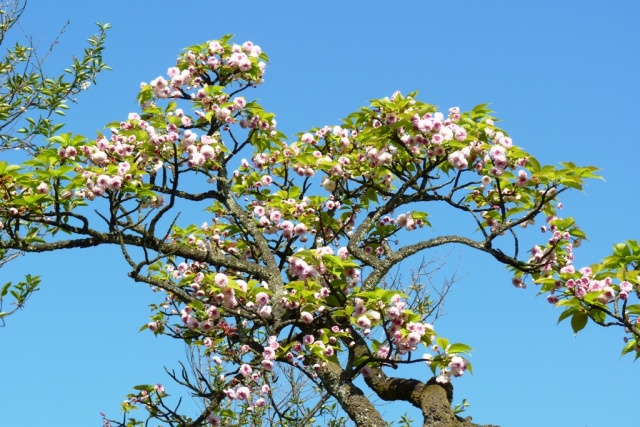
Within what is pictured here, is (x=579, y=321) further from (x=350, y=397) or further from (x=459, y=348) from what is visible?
(x=350, y=397)

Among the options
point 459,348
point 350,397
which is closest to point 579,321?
point 459,348

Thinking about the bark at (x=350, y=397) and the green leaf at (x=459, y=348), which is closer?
the green leaf at (x=459, y=348)

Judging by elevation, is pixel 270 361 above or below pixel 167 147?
below

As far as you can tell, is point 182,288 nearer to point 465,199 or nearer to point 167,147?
point 167,147

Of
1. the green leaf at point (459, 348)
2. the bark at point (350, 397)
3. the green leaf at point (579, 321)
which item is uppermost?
the bark at point (350, 397)

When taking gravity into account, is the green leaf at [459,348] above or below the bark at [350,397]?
below

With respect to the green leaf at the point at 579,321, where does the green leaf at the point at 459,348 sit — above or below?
above

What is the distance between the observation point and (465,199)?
625cm

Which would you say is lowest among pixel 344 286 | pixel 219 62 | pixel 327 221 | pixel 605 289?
pixel 605 289

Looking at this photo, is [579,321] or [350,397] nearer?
[579,321]

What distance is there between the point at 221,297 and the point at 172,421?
49.1 inches

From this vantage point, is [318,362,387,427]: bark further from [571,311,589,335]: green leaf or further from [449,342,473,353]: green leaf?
[571,311,589,335]: green leaf

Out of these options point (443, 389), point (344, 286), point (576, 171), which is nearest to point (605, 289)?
point (576, 171)

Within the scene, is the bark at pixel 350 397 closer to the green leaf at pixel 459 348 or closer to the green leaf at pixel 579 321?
the green leaf at pixel 459 348
